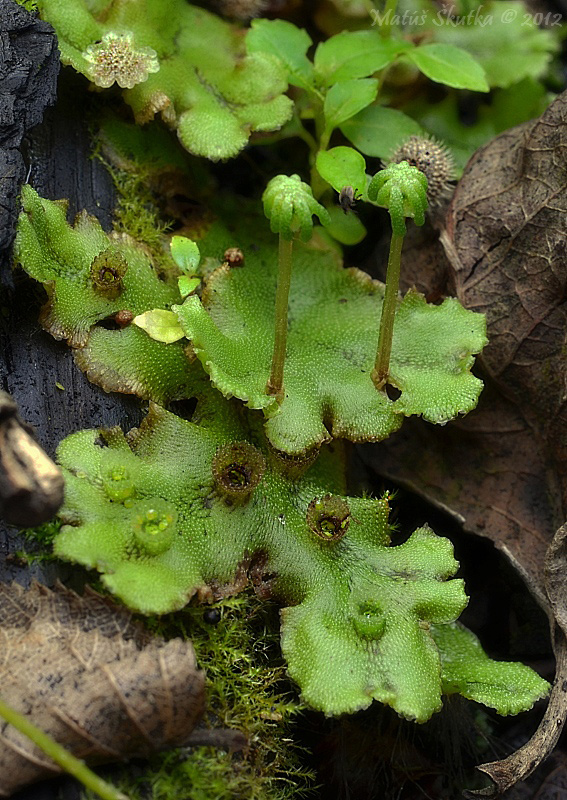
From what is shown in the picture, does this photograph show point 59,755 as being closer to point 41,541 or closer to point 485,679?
point 41,541

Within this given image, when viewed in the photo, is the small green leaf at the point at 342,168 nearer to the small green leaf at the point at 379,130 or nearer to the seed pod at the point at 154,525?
the small green leaf at the point at 379,130

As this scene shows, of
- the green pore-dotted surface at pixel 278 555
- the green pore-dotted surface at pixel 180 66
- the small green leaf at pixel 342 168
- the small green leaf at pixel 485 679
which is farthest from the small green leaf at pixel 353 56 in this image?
the small green leaf at pixel 485 679

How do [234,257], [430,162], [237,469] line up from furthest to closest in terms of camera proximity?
[430,162]
[234,257]
[237,469]

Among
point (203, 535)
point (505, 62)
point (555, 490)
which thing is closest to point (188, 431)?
point (203, 535)

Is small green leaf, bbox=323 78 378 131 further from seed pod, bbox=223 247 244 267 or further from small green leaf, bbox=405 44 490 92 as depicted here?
seed pod, bbox=223 247 244 267

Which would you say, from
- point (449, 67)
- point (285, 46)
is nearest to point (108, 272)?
point (285, 46)

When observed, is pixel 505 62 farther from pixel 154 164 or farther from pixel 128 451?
pixel 128 451
